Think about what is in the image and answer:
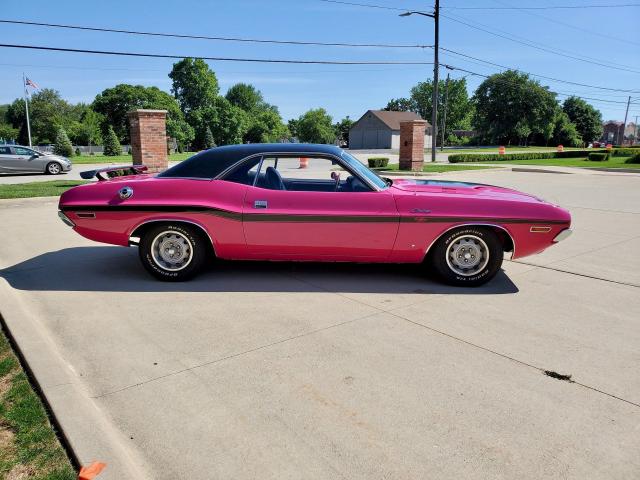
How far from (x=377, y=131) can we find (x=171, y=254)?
80.9 metres

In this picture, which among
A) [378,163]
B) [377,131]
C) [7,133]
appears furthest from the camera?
[7,133]

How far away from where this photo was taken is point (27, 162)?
2122 cm

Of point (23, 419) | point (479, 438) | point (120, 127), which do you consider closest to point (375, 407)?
point (479, 438)

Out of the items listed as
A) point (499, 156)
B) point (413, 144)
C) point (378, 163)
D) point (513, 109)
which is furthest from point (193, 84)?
point (413, 144)

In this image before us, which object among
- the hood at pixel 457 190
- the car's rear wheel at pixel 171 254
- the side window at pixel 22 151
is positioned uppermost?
the side window at pixel 22 151

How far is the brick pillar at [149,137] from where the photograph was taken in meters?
12.8

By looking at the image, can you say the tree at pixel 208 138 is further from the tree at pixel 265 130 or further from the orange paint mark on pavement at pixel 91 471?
the orange paint mark on pavement at pixel 91 471

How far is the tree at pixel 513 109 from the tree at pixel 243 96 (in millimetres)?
54647

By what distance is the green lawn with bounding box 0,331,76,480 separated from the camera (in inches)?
87.4

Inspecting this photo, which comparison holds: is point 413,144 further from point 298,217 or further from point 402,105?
point 402,105

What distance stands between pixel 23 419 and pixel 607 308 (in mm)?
4855

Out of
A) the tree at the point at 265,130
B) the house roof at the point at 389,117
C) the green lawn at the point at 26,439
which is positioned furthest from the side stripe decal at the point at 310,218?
the tree at the point at 265,130

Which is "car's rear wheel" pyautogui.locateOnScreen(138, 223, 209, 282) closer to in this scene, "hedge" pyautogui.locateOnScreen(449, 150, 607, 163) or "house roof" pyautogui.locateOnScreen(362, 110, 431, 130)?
"hedge" pyautogui.locateOnScreen(449, 150, 607, 163)

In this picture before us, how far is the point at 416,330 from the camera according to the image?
13.1ft
